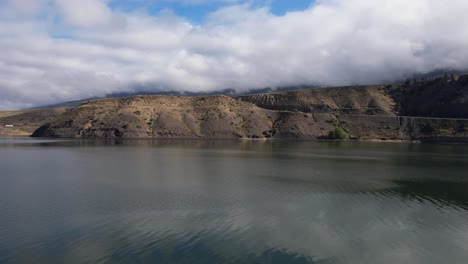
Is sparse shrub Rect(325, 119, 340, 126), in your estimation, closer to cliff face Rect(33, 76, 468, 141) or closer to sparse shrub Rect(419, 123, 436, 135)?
cliff face Rect(33, 76, 468, 141)

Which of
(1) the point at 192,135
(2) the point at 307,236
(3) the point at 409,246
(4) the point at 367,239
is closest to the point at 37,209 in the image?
(2) the point at 307,236

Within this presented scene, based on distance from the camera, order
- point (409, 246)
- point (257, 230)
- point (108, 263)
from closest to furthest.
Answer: point (108, 263) → point (409, 246) → point (257, 230)

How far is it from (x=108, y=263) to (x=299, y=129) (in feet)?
506

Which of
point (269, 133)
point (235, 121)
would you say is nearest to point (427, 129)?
point (269, 133)

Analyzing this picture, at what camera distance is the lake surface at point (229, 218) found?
21703 millimetres

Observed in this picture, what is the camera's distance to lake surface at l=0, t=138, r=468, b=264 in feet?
71.2

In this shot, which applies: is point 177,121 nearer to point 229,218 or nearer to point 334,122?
point 334,122

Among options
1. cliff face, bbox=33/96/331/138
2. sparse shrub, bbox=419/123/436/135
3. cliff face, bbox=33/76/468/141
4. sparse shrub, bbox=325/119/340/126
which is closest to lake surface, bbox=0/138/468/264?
cliff face, bbox=33/96/331/138

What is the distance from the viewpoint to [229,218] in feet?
93.6

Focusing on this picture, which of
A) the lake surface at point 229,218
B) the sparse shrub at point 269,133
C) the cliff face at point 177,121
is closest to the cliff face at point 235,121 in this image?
the cliff face at point 177,121

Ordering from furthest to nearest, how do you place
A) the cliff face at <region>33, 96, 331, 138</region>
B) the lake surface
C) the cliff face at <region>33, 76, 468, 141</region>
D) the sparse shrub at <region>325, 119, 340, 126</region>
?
the sparse shrub at <region>325, 119, 340, 126</region>, the cliff face at <region>33, 96, 331, 138</region>, the cliff face at <region>33, 76, 468, 141</region>, the lake surface

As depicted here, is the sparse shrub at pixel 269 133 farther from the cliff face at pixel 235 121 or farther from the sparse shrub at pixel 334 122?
the sparse shrub at pixel 334 122

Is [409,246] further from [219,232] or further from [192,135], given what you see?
[192,135]

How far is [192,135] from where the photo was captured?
6344 inches
